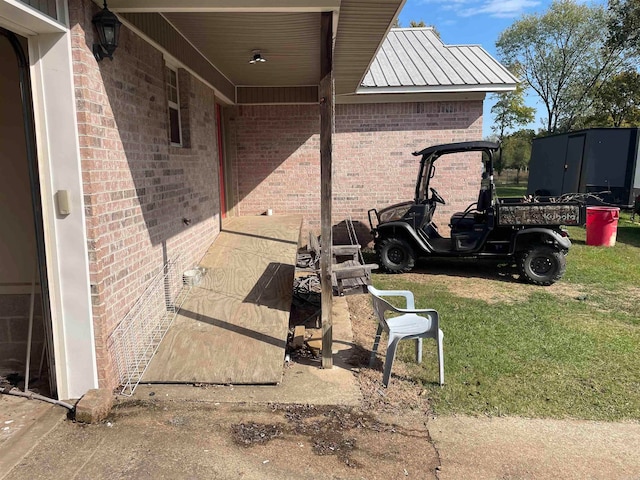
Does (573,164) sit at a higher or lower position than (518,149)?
lower

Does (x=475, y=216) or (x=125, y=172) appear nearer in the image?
(x=125, y=172)

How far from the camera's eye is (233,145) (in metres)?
9.78

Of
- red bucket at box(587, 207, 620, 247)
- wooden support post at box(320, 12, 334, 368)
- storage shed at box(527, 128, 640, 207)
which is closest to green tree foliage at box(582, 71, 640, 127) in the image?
storage shed at box(527, 128, 640, 207)

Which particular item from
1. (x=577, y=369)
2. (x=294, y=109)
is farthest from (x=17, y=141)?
(x=294, y=109)

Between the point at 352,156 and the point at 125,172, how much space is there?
6293mm

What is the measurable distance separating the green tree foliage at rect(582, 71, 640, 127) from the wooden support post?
24276mm

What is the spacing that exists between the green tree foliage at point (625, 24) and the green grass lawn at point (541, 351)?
1805 centimetres

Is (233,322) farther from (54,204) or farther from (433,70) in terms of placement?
(433,70)

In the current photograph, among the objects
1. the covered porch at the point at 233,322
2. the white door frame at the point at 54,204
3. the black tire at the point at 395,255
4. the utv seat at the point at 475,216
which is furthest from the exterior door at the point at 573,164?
the white door frame at the point at 54,204

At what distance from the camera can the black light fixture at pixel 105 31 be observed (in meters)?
3.51

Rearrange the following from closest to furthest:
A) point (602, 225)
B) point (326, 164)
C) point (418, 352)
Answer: point (326, 164) < point (418, 352) < point (602, 225)

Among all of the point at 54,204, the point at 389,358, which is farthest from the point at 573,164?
the point at 54,204

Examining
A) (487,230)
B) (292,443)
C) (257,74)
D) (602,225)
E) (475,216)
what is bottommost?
(292,443)

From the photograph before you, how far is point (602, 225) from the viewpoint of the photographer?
10.2m
